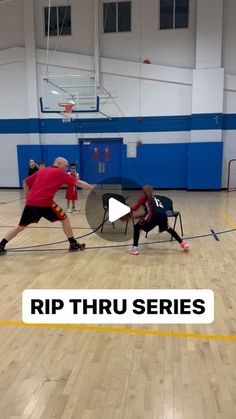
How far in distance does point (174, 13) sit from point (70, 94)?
6014 mm

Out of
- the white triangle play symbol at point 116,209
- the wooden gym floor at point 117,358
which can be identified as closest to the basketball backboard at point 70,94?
Answer: the white triangle play symbol at point 116,209

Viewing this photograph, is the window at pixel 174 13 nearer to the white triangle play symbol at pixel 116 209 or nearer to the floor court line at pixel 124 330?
the white triangle play symbol at pixel 116 209

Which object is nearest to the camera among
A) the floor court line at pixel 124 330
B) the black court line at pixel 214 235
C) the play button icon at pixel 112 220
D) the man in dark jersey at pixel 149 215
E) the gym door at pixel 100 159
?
the floor court line at pixel 124 330

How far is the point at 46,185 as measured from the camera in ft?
18.6

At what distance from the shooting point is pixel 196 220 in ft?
29.5

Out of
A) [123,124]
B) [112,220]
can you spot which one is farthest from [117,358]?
[123,124]

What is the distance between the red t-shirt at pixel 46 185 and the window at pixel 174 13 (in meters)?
12.4

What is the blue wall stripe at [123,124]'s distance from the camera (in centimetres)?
1495

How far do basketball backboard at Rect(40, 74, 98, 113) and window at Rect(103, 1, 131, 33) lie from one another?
3416 mm

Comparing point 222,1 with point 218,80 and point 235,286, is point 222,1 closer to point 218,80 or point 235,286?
point 218,80

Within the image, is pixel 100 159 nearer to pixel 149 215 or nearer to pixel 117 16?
pixel 117 16

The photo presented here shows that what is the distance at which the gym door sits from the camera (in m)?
16.4

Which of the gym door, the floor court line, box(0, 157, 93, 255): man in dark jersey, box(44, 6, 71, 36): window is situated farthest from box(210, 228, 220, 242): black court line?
box(44, 6, 71, 36): window

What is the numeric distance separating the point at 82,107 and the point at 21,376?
1259cm
